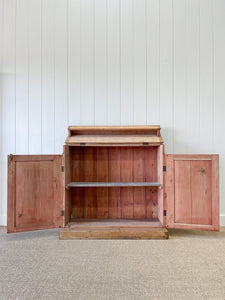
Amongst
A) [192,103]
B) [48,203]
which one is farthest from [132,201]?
[192,103]

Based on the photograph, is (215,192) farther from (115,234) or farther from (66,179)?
(66,179)

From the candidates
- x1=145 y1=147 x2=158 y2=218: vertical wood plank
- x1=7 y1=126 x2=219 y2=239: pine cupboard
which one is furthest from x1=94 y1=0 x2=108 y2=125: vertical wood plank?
x1=145 y1=147 x2=158 y2=218: vertical wood plank

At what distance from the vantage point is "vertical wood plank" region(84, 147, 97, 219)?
252 cm

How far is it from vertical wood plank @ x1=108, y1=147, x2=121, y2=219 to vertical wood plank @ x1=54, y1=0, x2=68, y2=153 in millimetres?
675

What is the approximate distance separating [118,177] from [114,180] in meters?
0.06

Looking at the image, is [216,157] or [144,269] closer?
[144,269]

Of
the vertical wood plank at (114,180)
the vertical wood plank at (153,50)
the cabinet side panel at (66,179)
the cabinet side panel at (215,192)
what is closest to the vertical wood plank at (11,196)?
the cabinet side panel at (66,179)

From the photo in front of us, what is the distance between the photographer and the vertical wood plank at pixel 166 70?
103 inches

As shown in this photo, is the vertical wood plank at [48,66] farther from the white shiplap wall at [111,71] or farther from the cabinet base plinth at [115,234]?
the cabinet base plinth at [115,234]

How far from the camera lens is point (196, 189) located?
214cm

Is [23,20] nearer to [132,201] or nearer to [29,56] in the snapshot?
[29,56]

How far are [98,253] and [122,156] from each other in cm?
111

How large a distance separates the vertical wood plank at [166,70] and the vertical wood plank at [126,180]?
52cm

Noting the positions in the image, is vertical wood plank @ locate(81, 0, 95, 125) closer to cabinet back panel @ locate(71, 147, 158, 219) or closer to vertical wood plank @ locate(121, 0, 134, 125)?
vertical wood plank @ locate(121, 0, 134, 125)
